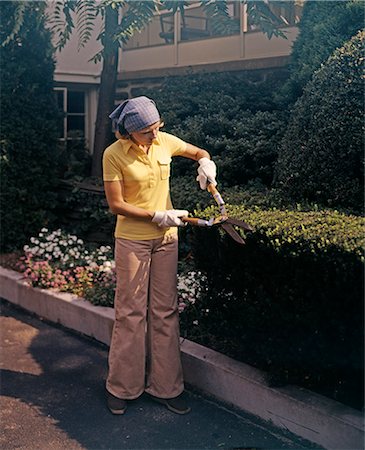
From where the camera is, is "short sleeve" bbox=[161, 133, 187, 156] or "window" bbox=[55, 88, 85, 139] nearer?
"short sleeve" bbox=[161, 133, 187, 156]

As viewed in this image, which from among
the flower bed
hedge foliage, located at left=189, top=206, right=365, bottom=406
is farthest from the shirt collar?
the flower bed

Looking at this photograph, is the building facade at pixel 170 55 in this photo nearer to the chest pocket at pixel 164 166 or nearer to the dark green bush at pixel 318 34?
the dark green bush at pixel 318 34

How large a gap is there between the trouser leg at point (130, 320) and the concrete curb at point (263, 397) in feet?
1.49

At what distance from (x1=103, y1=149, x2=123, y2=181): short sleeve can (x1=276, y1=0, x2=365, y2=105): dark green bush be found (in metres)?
2.48

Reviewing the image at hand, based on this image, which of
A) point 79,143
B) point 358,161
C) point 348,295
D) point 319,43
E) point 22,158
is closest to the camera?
point 348,295

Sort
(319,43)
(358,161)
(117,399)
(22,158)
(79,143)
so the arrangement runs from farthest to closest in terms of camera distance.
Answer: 1. (79,143)
2. (22,158)
3. (319,43)
4. (358,161)
5. (117,399)

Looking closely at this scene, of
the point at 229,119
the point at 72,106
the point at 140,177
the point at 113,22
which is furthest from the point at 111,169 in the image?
the point at 72,106

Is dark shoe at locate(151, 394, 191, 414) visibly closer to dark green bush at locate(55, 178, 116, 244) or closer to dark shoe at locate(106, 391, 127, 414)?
dark shoe at locate(106, 391, 127, 414)

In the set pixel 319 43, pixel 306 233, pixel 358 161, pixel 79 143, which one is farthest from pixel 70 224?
pixel 306 233

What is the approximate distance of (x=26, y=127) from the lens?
25.5ft

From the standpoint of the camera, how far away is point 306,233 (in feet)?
12.2

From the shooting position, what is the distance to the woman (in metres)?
4.16

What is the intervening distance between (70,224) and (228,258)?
Result: 14.2 feet

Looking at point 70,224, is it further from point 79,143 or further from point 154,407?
point 154,407
